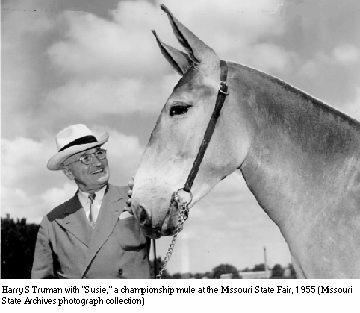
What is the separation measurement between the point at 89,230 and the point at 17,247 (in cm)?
1842

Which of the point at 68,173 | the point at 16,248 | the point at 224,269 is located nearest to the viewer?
the point at 68,173

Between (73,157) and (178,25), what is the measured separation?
1702 millimetres

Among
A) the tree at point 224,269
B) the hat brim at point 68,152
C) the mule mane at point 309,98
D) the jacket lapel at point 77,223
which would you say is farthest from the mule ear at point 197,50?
the tree at point 224,269

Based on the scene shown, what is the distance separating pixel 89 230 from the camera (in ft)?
11.5

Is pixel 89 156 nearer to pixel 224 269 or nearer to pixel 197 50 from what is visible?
pixel 197 50

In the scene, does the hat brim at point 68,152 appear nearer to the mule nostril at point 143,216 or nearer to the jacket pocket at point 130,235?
the jacket pocket at point 130,235

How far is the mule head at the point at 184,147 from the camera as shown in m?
2.51

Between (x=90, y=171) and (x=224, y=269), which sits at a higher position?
(x=90, y=171)

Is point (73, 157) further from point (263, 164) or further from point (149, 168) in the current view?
point (263, 164)

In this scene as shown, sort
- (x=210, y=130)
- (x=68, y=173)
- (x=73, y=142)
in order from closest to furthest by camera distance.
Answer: (x=210, y=130), (x=73, y=142), (x=68, y=173)

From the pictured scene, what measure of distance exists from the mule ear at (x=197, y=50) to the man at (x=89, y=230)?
1.37 m

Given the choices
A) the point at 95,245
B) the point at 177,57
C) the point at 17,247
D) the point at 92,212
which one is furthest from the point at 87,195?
the point at 17,247

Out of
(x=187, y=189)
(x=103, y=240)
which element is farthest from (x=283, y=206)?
(x=103, y=240)

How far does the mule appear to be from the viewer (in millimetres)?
2422
